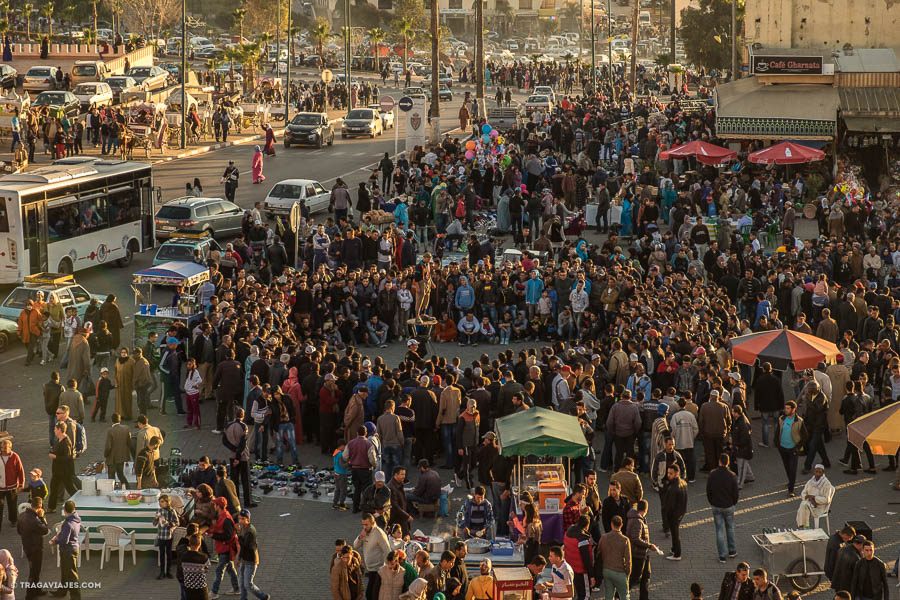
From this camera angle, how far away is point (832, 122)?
40.1 meters

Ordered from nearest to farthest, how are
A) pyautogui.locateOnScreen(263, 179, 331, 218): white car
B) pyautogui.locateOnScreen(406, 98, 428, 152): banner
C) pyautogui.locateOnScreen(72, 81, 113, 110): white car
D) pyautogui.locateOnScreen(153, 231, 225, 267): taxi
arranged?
pyautogui.locateOnScreen(153, 231, 225, 267): taxi < pyautogui.locateOnScreen(263, 179, 331, 218): white car < pyautogui.locateOnScreen(406, 98, 428, 152): banner < pyautogui.locateOnScreen(72, 81, 113, 110): white car

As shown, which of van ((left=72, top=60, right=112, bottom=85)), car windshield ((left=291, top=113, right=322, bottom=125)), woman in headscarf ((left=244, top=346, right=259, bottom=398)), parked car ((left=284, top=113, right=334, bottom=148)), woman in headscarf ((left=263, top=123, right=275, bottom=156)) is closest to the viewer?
woman in headscarf ((left=244, top=346, right=259, bottom=398))

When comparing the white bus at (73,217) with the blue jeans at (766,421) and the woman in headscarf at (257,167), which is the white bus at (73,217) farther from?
the blue jeans at (766,421)

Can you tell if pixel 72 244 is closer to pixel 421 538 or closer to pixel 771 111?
pixel 421 538

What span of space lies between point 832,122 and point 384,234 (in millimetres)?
17036

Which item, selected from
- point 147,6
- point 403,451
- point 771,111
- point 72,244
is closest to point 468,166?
point 771,111

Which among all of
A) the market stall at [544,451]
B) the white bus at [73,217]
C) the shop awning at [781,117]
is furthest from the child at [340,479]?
the shop awning at [781,117]

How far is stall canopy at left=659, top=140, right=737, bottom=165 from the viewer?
3800 centimetres

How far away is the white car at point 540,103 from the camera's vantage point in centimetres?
6478

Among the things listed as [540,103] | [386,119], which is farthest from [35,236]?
[540,103]

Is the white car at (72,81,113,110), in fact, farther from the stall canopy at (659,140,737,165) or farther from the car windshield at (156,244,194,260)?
the car windshield at (156,244,194,260)

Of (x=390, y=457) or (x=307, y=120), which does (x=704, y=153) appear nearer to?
(x=307, y=120)

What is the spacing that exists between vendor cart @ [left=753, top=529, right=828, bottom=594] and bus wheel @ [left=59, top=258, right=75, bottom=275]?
18.8 m

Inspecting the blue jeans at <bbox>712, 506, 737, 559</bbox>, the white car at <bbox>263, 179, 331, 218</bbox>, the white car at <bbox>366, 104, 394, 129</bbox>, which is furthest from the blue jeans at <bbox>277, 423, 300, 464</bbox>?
the white car at <bbox>366, 104, 394, 129</bbox>
